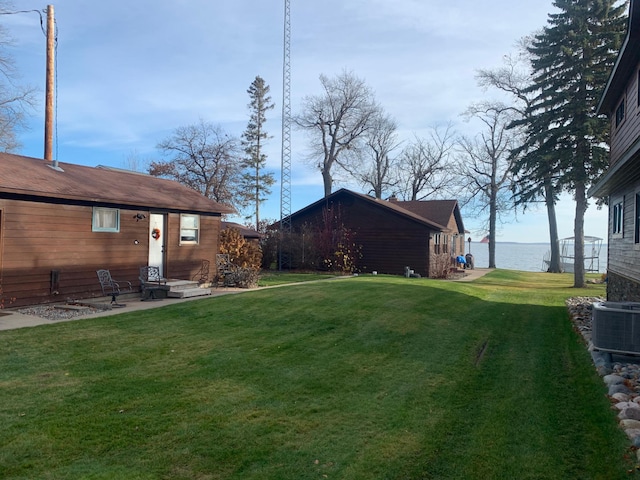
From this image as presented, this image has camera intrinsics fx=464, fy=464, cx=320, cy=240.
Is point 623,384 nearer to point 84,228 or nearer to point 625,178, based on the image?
point 625,178

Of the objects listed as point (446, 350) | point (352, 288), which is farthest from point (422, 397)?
point (352, 288)

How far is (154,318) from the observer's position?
367 inches

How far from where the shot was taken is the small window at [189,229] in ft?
49.0

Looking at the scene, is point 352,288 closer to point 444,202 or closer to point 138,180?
point 138,180

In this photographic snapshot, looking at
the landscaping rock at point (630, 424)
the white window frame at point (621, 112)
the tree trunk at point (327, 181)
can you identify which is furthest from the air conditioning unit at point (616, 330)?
the tree trunk at point (327, 181)

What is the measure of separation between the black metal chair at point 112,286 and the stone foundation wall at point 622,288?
11.4m

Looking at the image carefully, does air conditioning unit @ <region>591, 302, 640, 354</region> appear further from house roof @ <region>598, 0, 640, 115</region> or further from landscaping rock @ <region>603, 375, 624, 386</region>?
house roof @ <region>598, 0, 640, 115</region>

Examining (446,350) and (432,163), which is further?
(432,163)

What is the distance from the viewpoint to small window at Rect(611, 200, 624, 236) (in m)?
11.1

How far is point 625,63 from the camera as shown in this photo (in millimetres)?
10836

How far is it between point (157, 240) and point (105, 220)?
189 cm

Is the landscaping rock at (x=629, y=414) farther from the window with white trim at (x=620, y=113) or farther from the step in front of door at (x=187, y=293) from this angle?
the step in front of door at (x=187, y=293)

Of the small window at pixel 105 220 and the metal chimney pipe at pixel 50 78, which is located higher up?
the metal chimney pipe at pixel 50 78

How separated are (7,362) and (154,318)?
3.28m
